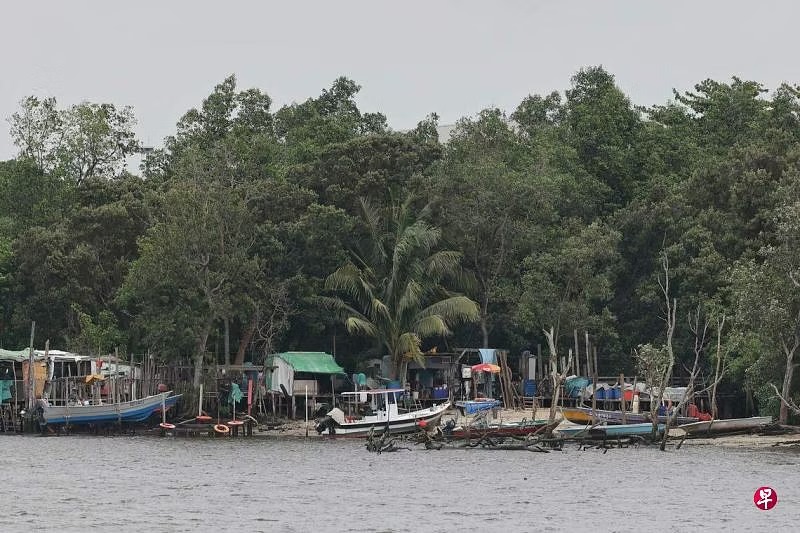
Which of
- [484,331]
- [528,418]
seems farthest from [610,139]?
[528,418]

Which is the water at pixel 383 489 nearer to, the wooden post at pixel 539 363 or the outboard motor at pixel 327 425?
the outboard motor at pixel 327 425

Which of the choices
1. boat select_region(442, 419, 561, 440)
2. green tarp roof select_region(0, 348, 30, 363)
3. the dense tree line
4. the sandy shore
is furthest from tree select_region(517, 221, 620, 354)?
green tarp roof select_region(0, 348, 30, 363)

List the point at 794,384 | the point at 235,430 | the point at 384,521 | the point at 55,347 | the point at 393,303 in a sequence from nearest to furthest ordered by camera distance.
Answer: the point at 384,521, the point at 794,384, the point at 235,430, the point at 393,303, the point at 55,347

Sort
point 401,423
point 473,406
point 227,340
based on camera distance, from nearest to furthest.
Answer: point 401,423
point 473,406
point 227,340

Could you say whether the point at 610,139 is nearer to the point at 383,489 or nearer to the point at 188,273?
the point at 188,273

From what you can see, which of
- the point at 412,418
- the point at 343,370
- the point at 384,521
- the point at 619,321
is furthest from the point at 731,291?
the point at 384,521

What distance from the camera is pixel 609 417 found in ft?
185

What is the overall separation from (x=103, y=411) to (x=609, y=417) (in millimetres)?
22152

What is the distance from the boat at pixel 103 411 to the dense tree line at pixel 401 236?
3058 mm

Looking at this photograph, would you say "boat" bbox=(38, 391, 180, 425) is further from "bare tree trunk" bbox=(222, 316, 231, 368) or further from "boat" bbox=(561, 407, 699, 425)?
"boat" bbox=(561, 407, 699, 425)

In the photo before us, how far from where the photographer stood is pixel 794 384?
5528 centimetres

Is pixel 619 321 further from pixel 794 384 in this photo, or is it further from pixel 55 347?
pixel 55 347

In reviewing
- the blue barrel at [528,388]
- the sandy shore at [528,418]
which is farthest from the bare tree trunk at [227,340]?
the blue barrel at [528,388]

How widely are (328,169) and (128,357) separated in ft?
45.1
